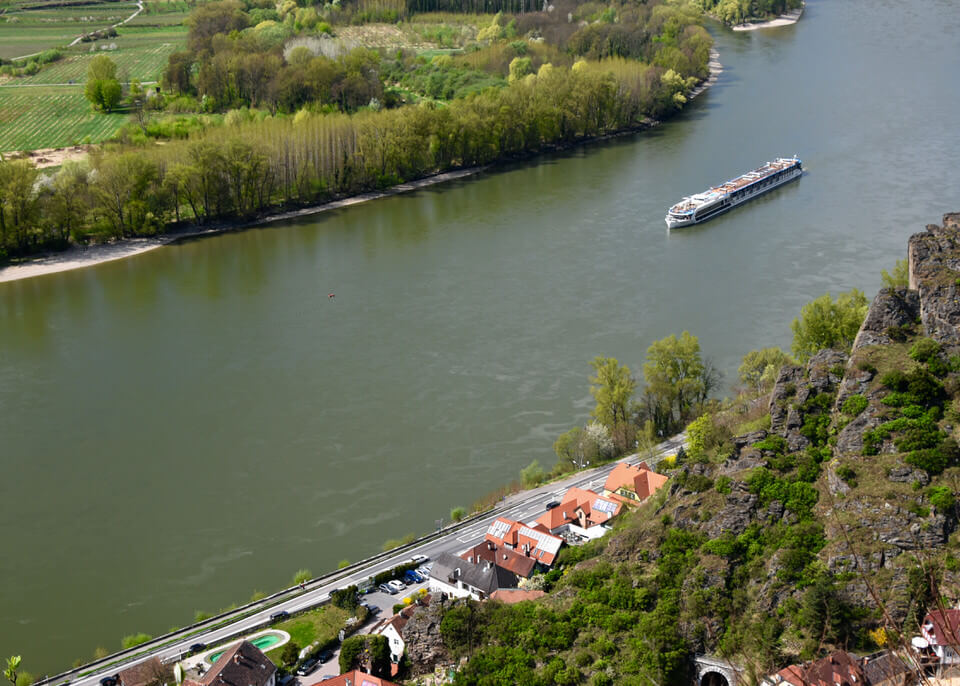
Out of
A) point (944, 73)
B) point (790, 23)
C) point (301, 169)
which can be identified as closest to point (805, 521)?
point (301, 169)

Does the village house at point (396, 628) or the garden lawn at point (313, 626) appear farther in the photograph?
the garden lawn at point (313, 626)

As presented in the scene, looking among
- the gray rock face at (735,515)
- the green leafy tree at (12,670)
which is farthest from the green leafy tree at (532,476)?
the green leafy tree at (12,670)

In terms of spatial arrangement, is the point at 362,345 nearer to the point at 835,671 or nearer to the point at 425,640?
the point at 425,640

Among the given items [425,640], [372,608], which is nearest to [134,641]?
[372,608]

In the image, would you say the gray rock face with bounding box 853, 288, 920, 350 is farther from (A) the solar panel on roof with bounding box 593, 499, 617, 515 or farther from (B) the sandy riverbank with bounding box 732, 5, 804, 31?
(B) the sandy riverbank with bounding box 732, 5, 804, 31

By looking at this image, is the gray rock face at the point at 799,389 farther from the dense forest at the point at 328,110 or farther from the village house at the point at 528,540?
the dense forest at the point at 328,110
